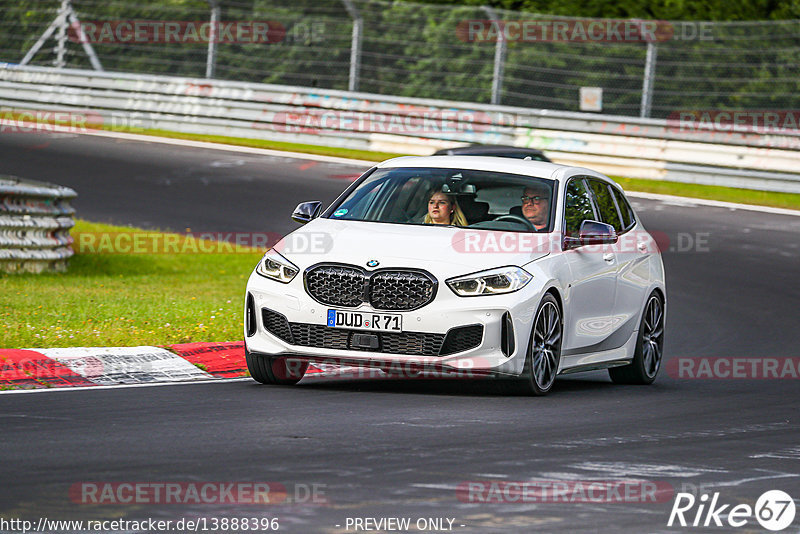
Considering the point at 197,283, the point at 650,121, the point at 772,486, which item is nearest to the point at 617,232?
the point at 772,486

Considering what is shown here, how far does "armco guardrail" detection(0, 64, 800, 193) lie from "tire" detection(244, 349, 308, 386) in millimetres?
16550

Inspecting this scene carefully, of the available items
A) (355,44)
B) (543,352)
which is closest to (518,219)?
(543,352)

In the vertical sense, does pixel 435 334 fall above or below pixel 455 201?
below

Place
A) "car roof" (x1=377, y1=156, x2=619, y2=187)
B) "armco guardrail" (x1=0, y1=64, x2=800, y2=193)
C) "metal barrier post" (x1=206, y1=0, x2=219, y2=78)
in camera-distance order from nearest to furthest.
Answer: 1. "car roof" (x1=377, y1=156, x2=619, y2=187)
2. "armco guardrail" (x1=0, y1=64, x2=800, y2=193)
3. "metal barrier post" (x1=206, y1=0, x2=219, y2=78)

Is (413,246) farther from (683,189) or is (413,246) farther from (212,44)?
(212,44)

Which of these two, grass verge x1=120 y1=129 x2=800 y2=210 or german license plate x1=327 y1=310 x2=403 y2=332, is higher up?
german license plate x1=327 y1=310 x2=403 y2=332

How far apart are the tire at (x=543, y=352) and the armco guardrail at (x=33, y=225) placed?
712 cm

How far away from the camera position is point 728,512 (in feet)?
21.7

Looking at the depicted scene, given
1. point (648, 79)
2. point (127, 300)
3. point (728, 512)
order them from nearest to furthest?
point (728, 512)
point (127, 300)
point (648, 79)

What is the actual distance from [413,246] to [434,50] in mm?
19184

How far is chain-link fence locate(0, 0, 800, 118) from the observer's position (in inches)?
1036

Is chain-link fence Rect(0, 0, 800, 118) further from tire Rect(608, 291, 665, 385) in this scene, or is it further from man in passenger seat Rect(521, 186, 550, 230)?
man in passenger seat Rect(521, 186, 550, 230)

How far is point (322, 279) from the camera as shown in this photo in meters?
9.77
